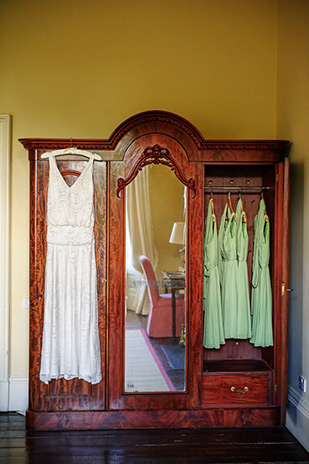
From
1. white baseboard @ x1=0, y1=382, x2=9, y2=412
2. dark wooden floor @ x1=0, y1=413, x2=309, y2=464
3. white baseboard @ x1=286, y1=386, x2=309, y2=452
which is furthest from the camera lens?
white baseboard @ x1=0, y1=382, x2=9, y2=412

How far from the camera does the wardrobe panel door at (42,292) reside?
2.90 meters

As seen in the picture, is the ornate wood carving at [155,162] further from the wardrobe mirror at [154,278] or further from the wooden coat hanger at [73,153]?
the wooden coat hanger at [73,153]

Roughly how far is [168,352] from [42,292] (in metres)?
0.97

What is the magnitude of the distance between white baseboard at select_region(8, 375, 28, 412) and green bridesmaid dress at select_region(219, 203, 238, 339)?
1.63 meters

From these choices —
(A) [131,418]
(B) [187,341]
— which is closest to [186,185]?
(B) [187,341]

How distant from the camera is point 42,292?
9.54ft

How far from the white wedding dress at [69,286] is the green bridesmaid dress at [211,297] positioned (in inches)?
32.3

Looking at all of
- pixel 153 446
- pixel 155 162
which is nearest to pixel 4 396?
pixel 153 446

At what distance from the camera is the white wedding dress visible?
2861mm

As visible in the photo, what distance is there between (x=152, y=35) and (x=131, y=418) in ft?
9.66

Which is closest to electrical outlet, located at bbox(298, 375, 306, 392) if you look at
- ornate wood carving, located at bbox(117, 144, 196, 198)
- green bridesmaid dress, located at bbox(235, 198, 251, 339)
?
green bridesmaid dress, located at bbox(235, 198, 251, 339)

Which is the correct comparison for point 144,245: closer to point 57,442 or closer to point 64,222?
point 64,222

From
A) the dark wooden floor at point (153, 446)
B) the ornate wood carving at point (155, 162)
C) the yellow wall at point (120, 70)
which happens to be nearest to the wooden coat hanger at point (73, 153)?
the ornate wood carving at point (155, 162)

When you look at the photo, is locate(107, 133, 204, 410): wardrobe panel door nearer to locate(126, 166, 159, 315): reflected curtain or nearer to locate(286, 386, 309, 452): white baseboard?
locate(126, 166, 159, 315): reflected curtain
